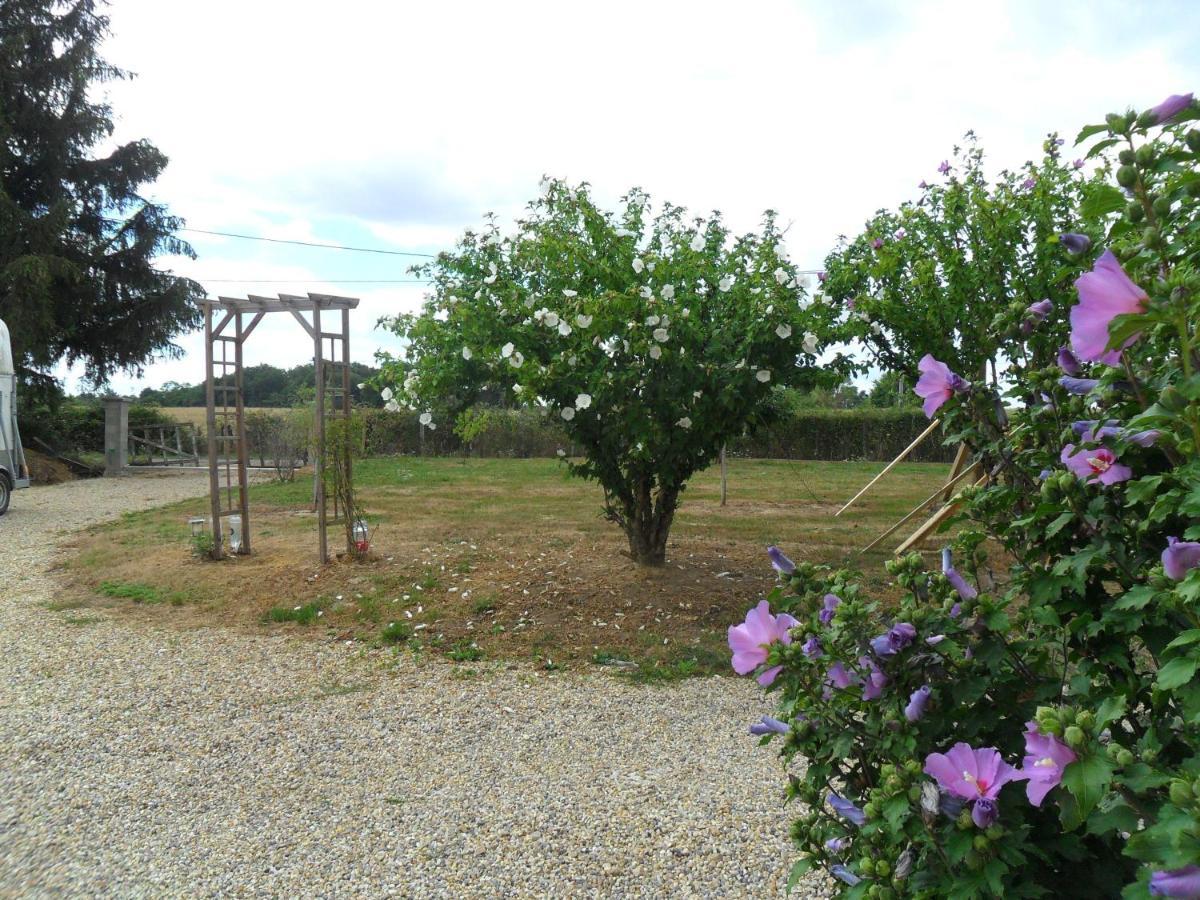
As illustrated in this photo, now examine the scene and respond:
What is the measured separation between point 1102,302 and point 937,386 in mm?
456

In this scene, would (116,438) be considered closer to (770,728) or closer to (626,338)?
(626,338)

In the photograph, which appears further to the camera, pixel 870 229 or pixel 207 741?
pixel 870 229

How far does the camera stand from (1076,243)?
1375 millimetres

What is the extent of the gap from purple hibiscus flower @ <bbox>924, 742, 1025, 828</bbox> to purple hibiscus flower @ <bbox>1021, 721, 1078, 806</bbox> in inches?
6.2

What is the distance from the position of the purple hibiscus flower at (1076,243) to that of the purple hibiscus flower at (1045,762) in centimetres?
76

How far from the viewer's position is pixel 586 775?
330cm

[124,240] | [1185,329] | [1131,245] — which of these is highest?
[124,240]

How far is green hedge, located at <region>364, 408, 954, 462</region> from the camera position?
75.4ft

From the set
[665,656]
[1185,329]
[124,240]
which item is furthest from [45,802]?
[124,240]

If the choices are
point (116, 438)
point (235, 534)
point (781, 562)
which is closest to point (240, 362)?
point (235, 534)

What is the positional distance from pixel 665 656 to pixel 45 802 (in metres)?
3.00

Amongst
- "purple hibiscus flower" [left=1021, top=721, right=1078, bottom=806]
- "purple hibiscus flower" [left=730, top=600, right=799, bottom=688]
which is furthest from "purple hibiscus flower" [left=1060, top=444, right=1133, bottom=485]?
"purple hibiscus flower" [left=730, top=600, right=799, bottom=688]

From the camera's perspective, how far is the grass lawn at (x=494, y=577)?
17.3 feet

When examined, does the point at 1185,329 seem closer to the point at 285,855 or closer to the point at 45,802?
the point at 285,855
